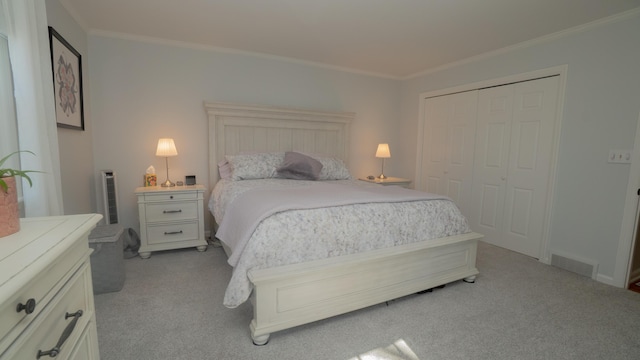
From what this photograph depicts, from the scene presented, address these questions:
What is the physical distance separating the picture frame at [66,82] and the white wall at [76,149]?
8cm

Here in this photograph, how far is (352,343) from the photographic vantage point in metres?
1.80

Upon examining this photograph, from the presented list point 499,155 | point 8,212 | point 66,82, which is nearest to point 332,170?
point 499,155

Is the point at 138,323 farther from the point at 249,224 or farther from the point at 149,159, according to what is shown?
the point at 149,159

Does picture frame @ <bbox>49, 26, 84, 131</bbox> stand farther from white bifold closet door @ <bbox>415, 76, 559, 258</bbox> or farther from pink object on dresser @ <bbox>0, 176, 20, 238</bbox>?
white bifold closet door @ <bbox>415, 76, 559, 258</bbox>

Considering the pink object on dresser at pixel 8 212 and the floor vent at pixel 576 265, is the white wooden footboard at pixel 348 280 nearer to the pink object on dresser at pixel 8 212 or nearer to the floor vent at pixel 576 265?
the pink object on dresser at pixel 8 212

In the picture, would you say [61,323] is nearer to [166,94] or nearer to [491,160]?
[166,94]

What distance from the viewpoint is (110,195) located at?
307cm

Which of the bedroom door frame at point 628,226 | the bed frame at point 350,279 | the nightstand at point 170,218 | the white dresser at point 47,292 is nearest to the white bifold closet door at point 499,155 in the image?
the bedroom door frame at point 628,226

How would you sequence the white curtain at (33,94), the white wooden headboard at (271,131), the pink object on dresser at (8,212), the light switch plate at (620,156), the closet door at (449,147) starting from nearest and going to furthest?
the pink object on dresser at (8,212)
the white curtain at (33,94)
the light switch plate at (620,156)
the white wooden headboard at (271,131)
the closet door at (449,147)

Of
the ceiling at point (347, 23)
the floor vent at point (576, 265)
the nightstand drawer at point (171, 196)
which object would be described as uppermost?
the ceiling at point (347, 23)

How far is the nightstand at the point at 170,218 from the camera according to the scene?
3.02 metres

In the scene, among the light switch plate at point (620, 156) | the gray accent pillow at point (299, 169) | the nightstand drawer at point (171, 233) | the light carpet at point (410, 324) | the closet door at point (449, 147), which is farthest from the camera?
the closet door at point (449, 147)

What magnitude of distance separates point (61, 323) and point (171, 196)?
232cm

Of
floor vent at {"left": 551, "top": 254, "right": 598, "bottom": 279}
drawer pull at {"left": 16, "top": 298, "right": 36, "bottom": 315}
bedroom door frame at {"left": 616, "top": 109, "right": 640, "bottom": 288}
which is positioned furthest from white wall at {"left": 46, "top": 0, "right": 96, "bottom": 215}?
bedroom door frame at {"left": 616, "top": 109, "right": 640, "bottom": 288}
